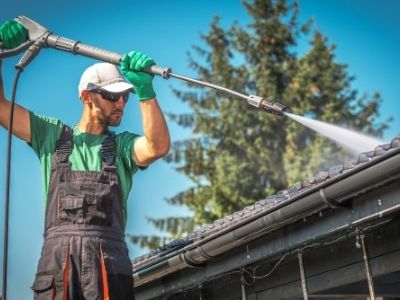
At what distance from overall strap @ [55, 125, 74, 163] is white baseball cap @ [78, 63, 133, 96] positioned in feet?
0.78

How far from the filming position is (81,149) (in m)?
2.96

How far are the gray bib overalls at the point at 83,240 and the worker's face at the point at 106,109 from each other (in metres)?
0.32

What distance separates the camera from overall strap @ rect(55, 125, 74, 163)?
2891 millimetres

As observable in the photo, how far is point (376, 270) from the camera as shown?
162 inches

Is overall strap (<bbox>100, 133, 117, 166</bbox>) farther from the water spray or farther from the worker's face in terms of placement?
the water spray

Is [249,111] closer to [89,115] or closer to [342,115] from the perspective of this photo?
[342,115]

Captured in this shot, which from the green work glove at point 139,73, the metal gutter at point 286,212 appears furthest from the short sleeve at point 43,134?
the metal gutter at point 286,212

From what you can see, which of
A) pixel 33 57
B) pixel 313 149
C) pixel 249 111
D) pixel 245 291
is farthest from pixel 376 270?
pixel 249 111

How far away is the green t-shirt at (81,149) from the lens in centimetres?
289

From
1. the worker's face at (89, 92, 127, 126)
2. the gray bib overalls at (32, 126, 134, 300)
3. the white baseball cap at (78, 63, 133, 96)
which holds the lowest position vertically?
the gray bib overalls at (32, 126, 134, 300)

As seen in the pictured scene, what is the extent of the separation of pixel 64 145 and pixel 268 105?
3.32ft

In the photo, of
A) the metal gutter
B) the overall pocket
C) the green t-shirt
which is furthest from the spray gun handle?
the metal gutter

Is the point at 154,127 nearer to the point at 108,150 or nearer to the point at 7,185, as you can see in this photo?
the point at 108,150

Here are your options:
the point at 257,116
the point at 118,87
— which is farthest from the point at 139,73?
the point at 257,116
